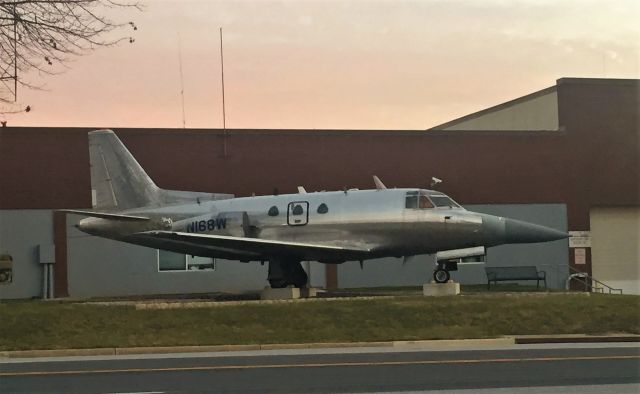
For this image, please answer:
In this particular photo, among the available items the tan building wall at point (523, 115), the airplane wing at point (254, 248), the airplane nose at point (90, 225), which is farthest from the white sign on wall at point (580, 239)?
the airplane nose at point (90, 225)

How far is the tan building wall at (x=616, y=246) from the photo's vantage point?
38.8 meters

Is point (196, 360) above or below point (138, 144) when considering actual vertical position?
below

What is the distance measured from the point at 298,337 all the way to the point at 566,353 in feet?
20.2

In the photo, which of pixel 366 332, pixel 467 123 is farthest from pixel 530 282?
pixel 366 332

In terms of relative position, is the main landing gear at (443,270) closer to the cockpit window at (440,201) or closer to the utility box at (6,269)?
the cockpit window at (440,201)

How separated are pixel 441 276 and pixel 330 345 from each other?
730 centimetres

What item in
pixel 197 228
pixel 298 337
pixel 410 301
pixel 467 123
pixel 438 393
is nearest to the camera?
pixel 438 393

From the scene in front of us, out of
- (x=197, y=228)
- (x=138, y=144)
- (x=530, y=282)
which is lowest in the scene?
(x=530, y=282)

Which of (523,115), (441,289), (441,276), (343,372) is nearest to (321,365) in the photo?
(343,372)

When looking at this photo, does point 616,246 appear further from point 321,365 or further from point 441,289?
point 321,365

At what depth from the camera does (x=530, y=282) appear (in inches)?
1458

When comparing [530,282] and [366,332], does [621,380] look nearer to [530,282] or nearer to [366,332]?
[366,332]

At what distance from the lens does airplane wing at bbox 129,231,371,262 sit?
81.9 feet

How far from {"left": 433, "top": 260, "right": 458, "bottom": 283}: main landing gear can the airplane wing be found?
2060 millimetres
